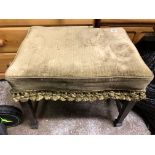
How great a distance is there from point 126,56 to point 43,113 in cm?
60

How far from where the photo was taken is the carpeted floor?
1.02 metres

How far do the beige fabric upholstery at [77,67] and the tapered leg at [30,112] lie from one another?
0.15 meters

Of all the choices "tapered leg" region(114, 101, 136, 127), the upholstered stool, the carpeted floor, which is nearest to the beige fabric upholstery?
the upholstered stool

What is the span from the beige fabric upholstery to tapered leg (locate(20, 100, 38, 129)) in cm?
15

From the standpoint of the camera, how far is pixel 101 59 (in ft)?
2.32

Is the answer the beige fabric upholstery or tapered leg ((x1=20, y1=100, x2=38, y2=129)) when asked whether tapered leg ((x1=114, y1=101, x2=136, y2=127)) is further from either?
tapered leg ((x1=20, y1=100, x2=38, y2=129))

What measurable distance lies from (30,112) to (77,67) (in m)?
0.37

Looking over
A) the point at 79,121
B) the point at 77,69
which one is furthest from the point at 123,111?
the point at 77,69

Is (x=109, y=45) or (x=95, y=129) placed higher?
(x=109, y=45)
